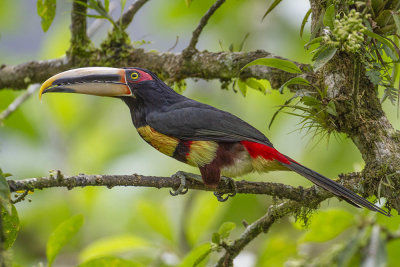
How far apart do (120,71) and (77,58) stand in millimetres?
618

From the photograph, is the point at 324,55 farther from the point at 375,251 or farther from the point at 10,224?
the point at 10,224

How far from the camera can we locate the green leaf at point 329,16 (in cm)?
285

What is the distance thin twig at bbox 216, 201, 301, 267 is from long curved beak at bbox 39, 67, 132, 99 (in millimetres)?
1254

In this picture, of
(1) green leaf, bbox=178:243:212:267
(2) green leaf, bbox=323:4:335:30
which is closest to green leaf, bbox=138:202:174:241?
(1) green leaf, bbox=178:243:212:267

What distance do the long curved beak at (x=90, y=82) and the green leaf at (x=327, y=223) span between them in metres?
1.49

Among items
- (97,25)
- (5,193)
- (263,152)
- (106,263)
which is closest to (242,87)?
(263,152)

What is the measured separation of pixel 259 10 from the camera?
523 centimetres

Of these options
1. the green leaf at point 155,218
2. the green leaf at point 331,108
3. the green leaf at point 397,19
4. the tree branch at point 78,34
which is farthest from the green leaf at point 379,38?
the tree branch at point 78,34

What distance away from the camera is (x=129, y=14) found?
163 inches

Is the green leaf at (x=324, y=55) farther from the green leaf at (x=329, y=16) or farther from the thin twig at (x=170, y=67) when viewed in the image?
the thin twig at (x=170, y=67)

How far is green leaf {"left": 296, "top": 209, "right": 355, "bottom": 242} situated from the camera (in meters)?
3.41

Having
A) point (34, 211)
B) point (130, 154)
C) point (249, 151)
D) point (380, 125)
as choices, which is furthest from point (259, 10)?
point (34, 211)

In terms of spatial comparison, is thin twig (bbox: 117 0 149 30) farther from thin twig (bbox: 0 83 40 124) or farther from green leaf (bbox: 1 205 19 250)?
green leaf (bbox: 1 205 19 250)

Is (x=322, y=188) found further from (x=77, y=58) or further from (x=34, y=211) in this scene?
(x=34, y=211)
